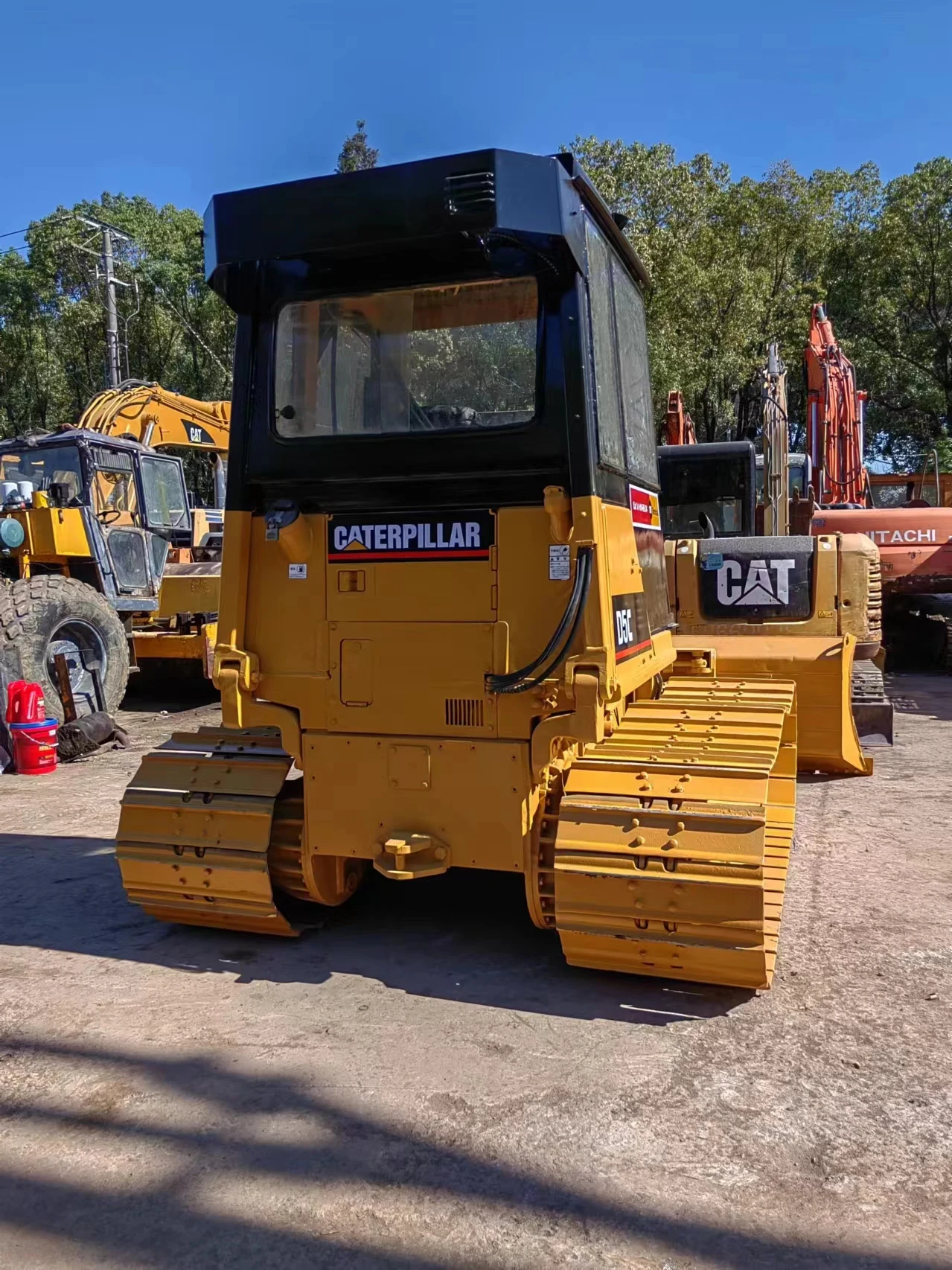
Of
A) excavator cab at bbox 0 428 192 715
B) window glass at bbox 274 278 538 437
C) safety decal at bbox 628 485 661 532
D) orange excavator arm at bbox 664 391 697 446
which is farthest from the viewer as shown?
orange excavator arm at bbox 664 391 697 446

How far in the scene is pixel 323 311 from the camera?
4.20 metres

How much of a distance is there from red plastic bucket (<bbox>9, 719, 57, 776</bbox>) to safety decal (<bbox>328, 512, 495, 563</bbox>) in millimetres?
5054

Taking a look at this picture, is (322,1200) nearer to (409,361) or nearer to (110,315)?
(409,361)

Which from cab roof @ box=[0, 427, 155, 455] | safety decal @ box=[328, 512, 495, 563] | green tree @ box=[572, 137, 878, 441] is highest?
green tree @ box=[572, 137, 878, 441]

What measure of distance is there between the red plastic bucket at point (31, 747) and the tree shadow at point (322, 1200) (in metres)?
5.44

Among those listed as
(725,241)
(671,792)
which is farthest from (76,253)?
(671,792)

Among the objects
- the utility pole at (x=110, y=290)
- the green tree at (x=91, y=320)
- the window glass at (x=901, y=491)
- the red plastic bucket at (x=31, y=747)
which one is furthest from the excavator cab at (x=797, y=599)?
the green tree at (x=91, y=320)

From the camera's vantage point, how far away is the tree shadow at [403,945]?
3.90 metres

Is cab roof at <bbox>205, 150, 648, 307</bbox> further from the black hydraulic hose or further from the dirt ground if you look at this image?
the dirt ground

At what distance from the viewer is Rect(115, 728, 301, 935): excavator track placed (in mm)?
4281

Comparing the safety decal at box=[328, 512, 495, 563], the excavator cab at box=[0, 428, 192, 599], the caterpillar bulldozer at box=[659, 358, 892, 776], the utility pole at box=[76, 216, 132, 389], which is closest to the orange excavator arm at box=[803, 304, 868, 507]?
the caterpillar bulldozer at box=[659, 358, 892, 776]

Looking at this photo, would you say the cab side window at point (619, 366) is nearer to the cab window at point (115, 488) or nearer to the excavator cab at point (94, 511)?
the excavator cab at point (94, 511)

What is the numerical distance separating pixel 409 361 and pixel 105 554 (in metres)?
8.04

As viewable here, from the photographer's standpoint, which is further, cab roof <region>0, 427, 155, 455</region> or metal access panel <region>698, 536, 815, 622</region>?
cab roof <region>0, 427, 155, 455</region>
